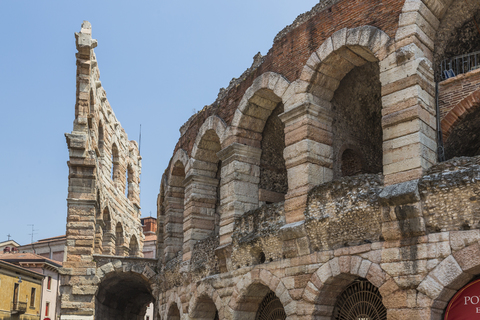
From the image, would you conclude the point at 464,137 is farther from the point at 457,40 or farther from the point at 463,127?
the point at 457,40

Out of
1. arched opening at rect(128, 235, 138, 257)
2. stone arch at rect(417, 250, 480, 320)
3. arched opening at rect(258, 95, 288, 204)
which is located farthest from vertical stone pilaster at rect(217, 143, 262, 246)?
arched opening at rect(128, 235, 138, 257)

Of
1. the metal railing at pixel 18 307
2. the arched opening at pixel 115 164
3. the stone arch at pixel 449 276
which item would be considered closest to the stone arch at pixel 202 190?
the stone arch at pixel 449 276

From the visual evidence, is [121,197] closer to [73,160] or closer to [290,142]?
[73,160]

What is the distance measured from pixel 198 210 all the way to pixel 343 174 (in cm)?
413

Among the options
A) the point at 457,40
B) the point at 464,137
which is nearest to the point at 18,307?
the point at 464,137

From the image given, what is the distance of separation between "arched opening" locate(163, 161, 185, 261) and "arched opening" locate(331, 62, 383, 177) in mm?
6153

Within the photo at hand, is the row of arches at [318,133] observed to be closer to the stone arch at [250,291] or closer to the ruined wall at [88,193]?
the stone arch at [250,291]

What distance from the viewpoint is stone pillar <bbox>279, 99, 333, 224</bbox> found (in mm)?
9953

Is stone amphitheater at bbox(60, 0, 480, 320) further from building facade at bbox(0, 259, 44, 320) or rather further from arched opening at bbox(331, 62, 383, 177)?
building facade at bbox(0, 259, 44, 320)

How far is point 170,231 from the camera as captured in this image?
16.5 metres

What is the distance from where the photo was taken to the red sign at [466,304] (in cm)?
736

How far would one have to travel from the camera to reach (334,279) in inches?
355

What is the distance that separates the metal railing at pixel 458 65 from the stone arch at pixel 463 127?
0.63 metres

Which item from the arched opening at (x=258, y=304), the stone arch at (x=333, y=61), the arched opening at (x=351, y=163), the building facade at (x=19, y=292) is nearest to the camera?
the stone arch at (x=333, y=61)
